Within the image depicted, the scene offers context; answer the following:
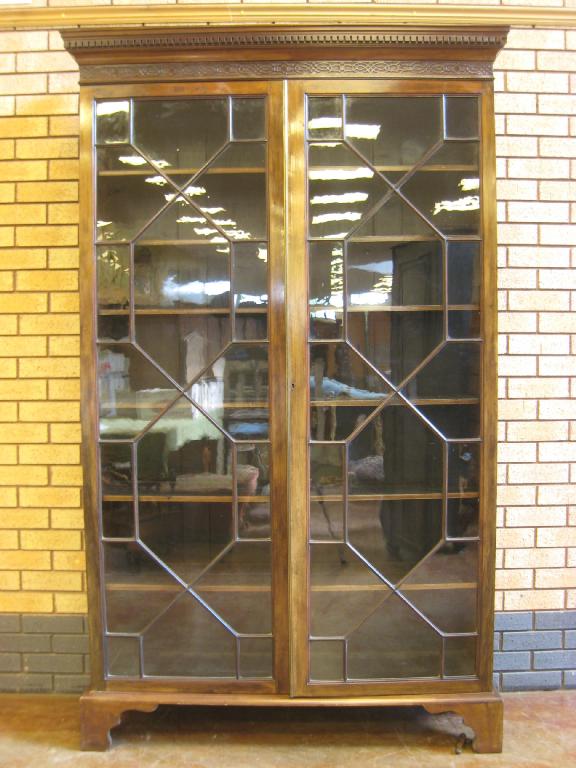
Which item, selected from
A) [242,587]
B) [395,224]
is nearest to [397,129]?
[395,224]

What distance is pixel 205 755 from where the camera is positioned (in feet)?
6.69

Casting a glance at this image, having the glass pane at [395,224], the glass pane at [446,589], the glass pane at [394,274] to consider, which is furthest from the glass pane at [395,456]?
the glass pane at [395,224]

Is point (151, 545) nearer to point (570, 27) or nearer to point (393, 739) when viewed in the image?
point (393, 739)

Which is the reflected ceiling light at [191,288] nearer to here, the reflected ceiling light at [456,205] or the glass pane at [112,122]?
the glass pane at [112,122]

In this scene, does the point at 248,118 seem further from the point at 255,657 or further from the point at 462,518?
the point at 255,657

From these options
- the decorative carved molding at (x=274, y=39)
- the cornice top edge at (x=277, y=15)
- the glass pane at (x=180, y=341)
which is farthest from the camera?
the cornice top edge at (x=277, y=15)

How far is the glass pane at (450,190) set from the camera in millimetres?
1970

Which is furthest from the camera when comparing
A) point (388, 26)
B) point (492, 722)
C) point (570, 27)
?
point (570, 27)

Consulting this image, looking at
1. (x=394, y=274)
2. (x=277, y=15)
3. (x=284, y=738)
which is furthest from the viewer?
(x=277, y=15)

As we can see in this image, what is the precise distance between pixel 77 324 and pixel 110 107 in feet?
2.92

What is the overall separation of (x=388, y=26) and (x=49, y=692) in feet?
9.69

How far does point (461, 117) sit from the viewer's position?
197cm

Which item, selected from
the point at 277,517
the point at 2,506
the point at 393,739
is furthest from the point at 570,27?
the point at 2,506

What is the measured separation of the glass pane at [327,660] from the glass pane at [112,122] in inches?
75.2
